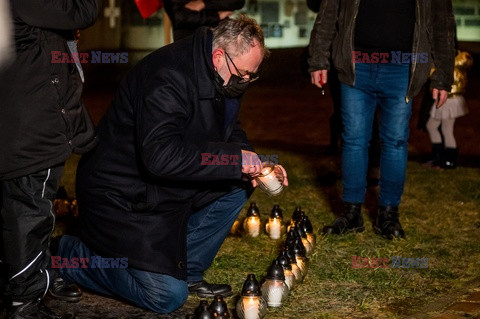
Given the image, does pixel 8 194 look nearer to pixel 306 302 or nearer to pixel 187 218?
pixel 187 218

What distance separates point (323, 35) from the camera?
260 inches

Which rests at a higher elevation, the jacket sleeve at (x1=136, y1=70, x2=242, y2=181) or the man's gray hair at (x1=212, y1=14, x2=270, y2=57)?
the man's gray hair at (x1=212, y1=14, x2=270, y2=57)

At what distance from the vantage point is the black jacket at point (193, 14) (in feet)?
26.5

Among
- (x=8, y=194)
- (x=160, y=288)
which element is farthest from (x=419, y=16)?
(x=8, y=194)

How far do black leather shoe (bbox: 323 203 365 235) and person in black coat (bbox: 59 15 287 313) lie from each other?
1773mm

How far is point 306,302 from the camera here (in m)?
5.22

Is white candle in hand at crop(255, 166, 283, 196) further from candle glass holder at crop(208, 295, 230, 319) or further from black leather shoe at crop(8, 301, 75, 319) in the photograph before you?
black leather shoe at crop(8, 301, 75, 319)

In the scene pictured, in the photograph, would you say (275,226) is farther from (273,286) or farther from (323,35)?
(273,286)

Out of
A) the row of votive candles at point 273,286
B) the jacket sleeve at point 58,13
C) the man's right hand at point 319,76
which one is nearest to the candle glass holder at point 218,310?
the row of votive candles at point 273,286

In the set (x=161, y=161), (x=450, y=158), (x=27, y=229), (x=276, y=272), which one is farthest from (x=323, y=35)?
(x=450, y=158)

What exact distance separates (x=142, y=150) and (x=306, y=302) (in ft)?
4.50

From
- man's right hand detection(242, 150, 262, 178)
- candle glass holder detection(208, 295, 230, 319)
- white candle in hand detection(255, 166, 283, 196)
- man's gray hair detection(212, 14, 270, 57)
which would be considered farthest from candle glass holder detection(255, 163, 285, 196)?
candle glass holder detection(208, 295, 230, 319)

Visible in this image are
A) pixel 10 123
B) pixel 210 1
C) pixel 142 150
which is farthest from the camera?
pixel 210 1

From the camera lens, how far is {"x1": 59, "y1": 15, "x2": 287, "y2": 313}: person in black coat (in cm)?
475
